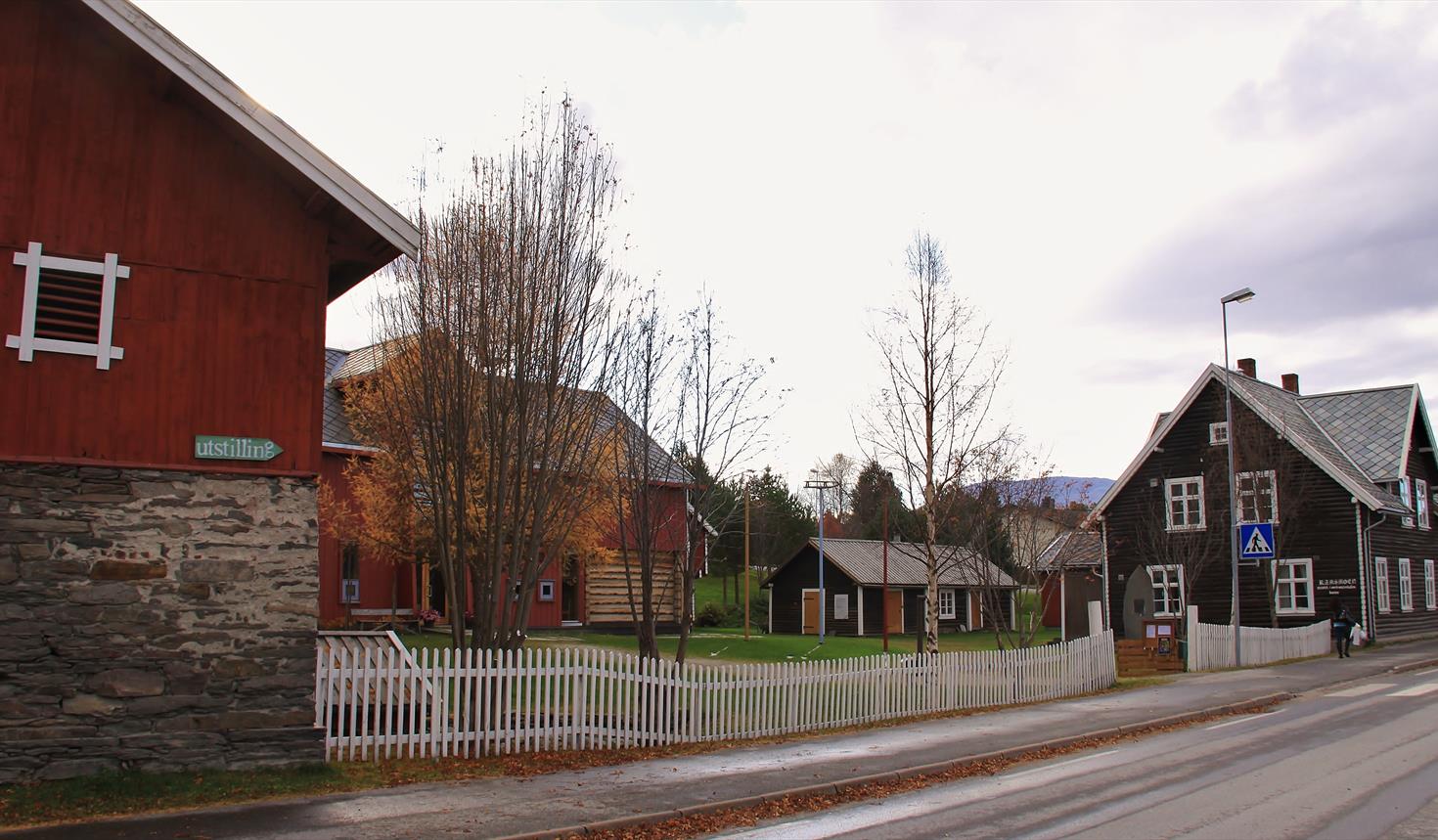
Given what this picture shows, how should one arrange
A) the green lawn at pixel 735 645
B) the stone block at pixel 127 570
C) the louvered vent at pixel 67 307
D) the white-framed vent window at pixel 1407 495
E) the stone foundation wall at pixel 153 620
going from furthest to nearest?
the white-framed vent window at pixel 1407 495, the green lawn at pixel 735 645, the louvered vent at pixel 67 307, the stone block at pixel 127 570, the stone foundation wall at pixel 153 620

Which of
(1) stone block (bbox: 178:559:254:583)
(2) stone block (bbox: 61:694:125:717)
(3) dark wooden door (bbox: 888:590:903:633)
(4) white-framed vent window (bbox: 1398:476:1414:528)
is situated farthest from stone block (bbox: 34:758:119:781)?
(3) dark wooden door (bbox: 888:590:903:633)

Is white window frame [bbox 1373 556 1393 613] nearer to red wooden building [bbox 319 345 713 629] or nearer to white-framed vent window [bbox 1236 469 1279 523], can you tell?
white-framed vent window [bbox 1236 469 1279 523]

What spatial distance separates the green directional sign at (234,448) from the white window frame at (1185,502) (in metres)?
32.8

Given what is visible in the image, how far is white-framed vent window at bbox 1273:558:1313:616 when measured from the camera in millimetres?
35000

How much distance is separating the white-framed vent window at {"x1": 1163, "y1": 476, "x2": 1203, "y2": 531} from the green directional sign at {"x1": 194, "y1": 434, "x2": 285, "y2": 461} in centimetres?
3280

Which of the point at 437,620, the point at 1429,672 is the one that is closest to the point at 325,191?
the point at 437,620

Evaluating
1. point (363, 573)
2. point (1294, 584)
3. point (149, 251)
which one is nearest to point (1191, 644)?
point (1294, 584)

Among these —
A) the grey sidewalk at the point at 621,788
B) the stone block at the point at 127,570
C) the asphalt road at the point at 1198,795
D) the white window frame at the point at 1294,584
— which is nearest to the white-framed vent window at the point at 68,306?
the stone block at the point at 127,570

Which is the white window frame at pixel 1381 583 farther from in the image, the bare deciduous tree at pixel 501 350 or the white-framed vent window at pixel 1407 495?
the bare deciduous tree at pixel 501 350

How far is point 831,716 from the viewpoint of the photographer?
656 inches

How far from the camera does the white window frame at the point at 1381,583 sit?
34.4 m

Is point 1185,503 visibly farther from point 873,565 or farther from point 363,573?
point 363,573

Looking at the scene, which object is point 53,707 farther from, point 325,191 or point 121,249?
point 325,191

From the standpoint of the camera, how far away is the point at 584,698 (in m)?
13.7
